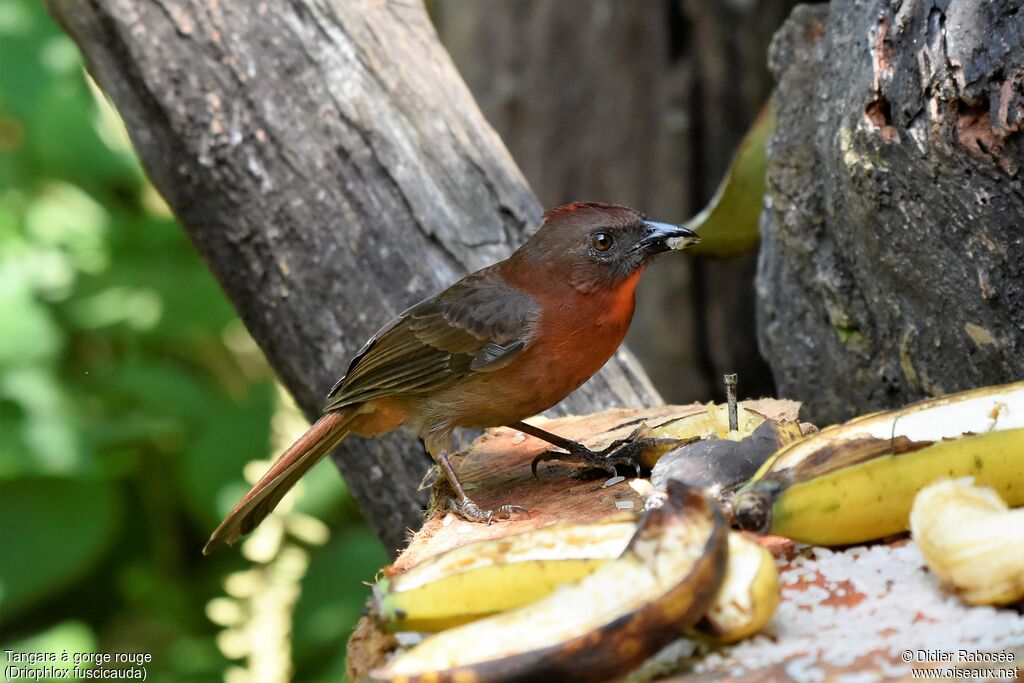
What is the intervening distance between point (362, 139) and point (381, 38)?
42cm

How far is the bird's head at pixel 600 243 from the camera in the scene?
346cm

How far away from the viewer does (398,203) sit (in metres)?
4.01

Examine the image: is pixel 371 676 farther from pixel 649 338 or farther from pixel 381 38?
pixel 649 338

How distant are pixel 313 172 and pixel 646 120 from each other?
95.7 inches

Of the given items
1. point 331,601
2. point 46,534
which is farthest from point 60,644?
point 331,601

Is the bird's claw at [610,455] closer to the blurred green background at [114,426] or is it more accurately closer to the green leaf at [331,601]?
the green leaf at [331,601]

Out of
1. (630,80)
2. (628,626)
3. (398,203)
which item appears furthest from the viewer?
(630,80)

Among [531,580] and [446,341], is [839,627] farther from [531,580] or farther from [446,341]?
[446,341]

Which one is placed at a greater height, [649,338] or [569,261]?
[569,261]

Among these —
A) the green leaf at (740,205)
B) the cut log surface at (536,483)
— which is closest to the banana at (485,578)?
the cut log surface at (536,483)

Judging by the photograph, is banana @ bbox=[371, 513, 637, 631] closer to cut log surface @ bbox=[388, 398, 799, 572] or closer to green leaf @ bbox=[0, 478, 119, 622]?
cut log surface @ bbox=[388, 398, 799, 572]

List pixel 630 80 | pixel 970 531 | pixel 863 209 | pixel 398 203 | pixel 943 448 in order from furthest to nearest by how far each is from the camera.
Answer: pixel 630 80 < pixel 398 203 < pixel 863 209 < pixel 943 448 < pixel 970 531

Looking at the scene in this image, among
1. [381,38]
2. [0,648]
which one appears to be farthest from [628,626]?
[0,648]

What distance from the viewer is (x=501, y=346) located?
3379 mm
